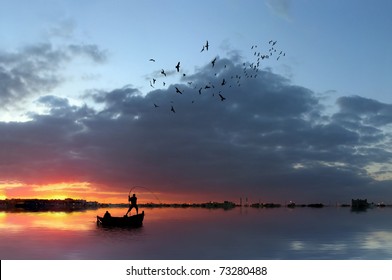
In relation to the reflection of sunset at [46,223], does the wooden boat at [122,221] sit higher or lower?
higher

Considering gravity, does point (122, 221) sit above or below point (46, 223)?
above

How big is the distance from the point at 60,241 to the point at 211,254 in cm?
1926

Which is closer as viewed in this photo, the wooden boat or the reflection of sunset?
the wooden boat

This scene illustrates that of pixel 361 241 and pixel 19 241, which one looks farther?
pixel 361 241

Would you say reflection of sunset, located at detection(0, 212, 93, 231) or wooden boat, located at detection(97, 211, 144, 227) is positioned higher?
wooden boat, located at detection(97, 211, 144, 227)

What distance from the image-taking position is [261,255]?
4356 cm

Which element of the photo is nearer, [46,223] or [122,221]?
[122,221]

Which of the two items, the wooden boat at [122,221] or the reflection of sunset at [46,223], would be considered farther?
the reflection of sunset at [46,223]

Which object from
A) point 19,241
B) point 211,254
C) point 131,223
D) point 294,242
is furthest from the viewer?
point 131,223
